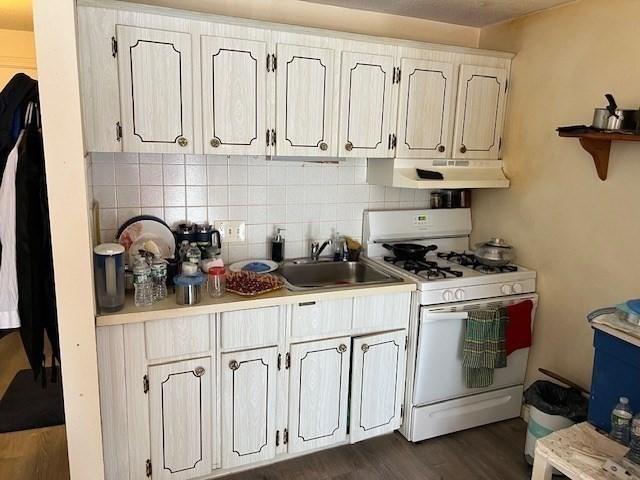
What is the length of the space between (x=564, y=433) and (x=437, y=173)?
1489 mm

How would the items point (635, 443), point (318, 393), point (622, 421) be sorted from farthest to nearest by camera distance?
point (318, 393) → point (622, 421) → point (635, 443)

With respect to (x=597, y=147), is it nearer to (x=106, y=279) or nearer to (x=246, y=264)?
(x=246, y=264)

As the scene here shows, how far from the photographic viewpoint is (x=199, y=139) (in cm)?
220

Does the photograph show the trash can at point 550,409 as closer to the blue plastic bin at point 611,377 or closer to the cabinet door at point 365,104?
the blue plastic bin at point 611,377

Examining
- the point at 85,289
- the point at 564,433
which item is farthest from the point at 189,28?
the point at 564,433

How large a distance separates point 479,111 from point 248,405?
2157mm

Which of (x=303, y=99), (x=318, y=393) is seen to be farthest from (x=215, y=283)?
(x=303, y=99)

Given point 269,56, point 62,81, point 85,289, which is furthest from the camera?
point 269,56

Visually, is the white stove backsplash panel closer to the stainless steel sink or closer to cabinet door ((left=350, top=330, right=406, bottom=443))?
the stainless steel sink

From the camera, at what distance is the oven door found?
2.51m

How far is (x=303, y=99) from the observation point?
2363 mm

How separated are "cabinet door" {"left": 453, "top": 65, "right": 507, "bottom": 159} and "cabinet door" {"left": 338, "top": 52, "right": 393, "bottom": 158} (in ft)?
1.65

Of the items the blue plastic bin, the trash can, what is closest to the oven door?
the trash can

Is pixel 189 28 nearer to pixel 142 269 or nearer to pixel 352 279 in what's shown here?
pixel 142 269
